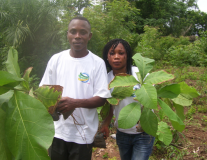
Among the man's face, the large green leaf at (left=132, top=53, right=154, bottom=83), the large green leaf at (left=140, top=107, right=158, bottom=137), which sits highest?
the man's face

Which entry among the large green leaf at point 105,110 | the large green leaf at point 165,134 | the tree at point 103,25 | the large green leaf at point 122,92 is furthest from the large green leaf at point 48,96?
the tree at point 103,25

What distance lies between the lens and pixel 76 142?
1540mm

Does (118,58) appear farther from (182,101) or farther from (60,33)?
(60,33)

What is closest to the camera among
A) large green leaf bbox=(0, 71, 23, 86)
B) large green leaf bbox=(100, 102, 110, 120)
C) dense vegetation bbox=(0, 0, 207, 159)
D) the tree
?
large green leaf bbox=(0, 71, 23, 86)

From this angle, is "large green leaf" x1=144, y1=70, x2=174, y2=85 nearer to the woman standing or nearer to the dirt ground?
the woman standing

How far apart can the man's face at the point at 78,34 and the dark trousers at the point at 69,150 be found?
0.83m

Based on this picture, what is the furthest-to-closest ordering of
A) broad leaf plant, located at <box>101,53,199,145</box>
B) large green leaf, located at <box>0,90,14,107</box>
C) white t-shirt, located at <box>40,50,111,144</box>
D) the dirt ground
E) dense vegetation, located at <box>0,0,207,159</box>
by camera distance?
dense vegetation, located at <box>0,0,207,159</box> < the dirt ground < white t-shirt, located at <box>40,50,111,144</box> < broad leaf plant, located at <box>101,53,199,145</box> < large green leaf, located at <box>0,90,14,107</box>

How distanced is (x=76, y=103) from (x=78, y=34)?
605mm

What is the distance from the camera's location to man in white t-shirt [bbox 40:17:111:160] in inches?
59.5

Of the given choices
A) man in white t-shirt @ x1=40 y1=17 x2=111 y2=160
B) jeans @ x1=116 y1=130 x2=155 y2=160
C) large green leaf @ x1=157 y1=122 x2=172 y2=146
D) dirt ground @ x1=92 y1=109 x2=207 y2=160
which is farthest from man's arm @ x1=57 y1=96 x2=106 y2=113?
dirt ground @ x1=92 y1=109 x2=207 y2=160

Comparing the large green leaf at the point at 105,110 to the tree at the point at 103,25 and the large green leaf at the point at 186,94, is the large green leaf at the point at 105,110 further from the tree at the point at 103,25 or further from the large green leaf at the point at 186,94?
the tree at the point at 103,25

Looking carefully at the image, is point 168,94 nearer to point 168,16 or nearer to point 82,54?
point 82,54

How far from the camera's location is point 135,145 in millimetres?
1728

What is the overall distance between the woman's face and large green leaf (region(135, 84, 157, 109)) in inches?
21.8
